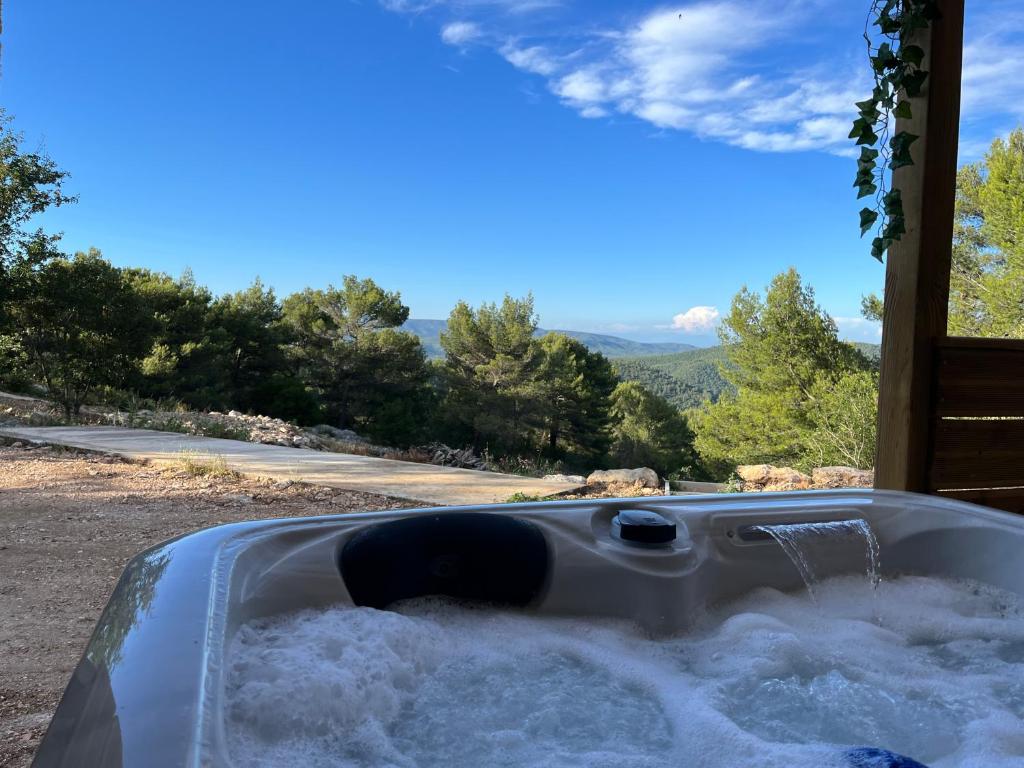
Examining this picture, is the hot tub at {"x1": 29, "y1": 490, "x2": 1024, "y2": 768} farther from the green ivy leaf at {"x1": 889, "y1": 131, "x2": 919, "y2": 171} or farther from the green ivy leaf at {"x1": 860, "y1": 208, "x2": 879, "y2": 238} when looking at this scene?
the green ivy leaf at {"x1": 889, "y1": 131, "x2": 919, "y2": 171}

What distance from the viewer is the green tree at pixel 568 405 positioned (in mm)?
16047

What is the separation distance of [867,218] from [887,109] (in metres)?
0.26

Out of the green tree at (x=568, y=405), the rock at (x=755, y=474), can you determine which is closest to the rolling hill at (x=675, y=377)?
the green tree at (x=568, y=405)

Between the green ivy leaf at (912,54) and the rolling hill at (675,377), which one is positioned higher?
the rolling hill at (675,377)

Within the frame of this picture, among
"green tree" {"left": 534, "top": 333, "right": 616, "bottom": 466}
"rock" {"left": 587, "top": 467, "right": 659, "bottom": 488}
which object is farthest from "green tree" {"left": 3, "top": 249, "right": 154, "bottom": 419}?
"green tree" {"left": 534, "top": 333, "right": 616, "bottom": 466}

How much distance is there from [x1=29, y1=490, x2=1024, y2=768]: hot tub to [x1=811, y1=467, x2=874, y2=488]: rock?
244 centimetres

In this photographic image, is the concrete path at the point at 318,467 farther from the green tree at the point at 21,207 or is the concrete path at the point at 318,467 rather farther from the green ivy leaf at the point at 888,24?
the green ivy leaf at the point at 888,24

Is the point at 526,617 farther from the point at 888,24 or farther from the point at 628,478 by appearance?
the point at 628,478

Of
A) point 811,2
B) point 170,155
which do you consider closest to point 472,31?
point 811,2

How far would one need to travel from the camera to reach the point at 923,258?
5.11 ft

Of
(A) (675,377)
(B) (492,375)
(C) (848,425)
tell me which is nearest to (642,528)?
(C) (848,425)

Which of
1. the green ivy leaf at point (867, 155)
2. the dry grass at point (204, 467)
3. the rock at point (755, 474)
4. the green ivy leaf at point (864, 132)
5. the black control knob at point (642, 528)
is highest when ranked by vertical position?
the green ivy leaf at point (864, 132)

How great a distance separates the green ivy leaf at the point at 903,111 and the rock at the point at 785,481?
2435mm

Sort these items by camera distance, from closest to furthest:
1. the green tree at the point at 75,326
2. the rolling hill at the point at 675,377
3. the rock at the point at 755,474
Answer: the rock at the point at 755,474 < the green tree at the point at 75,326 < the rolling hill at the point at 675,377
